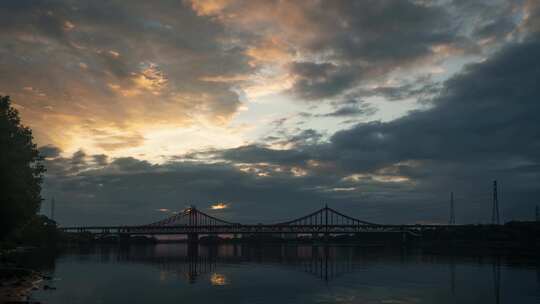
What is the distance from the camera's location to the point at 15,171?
31.9 metres

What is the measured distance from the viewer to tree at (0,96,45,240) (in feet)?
101

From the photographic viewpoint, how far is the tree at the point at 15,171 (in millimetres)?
30812

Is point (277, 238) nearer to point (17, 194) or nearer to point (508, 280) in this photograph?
point (508, 280)

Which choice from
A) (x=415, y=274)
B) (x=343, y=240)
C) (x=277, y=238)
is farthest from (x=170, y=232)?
(x=415, y=274)

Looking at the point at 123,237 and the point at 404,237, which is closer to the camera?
the point at 404,237

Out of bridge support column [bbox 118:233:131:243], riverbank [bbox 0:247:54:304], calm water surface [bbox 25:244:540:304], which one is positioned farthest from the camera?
bridge support column [bbox 118:233:131:243]

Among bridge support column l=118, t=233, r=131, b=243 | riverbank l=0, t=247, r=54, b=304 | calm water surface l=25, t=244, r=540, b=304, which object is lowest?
bridge support column l=118, t=233, r=131, b=243

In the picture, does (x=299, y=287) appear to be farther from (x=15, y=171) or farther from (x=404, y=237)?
(x=404, y=237)

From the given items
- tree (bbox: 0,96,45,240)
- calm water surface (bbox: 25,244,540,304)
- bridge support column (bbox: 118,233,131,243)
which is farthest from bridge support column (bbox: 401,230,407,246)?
tree (bbox: 0,96,45,240)

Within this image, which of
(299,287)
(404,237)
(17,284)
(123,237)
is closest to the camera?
(17,284)

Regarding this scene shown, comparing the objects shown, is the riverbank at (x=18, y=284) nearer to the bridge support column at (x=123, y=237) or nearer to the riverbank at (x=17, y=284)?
the riverbank at (x=17, y=284)

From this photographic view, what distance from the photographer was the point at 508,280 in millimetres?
42844

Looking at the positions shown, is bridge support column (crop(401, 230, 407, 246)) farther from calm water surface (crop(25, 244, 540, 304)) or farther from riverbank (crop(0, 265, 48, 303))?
riverbank (crop(0, 265, 48, 303))

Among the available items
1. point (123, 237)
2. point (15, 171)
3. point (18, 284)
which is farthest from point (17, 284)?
point (123, 237)
